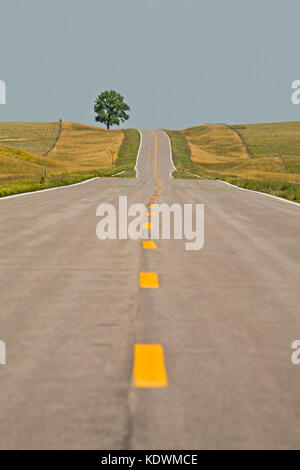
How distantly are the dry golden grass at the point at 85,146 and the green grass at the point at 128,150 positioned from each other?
1.53m

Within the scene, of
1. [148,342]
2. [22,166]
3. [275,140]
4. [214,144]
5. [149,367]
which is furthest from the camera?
[214,144]

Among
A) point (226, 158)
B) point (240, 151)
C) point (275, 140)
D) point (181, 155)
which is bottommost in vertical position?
point (226, 158)

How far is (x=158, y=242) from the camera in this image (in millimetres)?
10562

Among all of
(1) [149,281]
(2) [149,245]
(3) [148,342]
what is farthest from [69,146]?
(3) [148,342]

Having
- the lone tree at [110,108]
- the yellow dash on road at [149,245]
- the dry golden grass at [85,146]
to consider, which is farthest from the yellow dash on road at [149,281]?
the lone tree at [110,108]

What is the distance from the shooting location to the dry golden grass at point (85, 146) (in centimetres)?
10056

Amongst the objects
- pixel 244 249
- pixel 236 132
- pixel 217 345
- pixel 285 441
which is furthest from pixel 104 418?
pixel 236 132

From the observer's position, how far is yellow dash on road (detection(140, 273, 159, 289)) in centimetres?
665

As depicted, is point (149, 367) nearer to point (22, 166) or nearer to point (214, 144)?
point (22, 166)

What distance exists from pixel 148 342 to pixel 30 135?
142405 mm

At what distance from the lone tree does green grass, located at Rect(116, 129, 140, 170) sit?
6303 mm

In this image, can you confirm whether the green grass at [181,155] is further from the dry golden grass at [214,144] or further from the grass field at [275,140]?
the grass field at [275,140]

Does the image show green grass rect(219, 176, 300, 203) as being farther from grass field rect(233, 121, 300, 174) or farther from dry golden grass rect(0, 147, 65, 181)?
grass field rect(233, 121, 300, 174)

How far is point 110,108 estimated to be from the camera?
16375 centimetres
